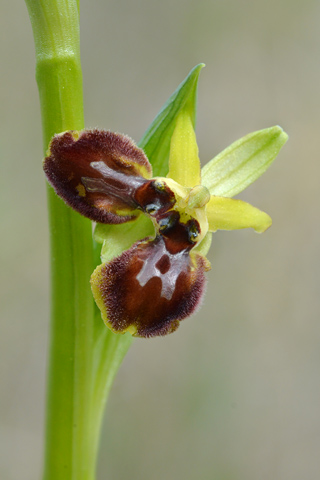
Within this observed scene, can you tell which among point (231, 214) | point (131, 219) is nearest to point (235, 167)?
point (231, 214)

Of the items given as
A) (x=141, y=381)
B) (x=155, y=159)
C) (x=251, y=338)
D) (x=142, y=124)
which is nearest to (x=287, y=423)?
(x=251, y=338)

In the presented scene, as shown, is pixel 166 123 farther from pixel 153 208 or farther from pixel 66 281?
pixel 66 281

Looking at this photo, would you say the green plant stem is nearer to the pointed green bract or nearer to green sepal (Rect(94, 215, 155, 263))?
green sepal (Rect(94, 215, 155, 263))

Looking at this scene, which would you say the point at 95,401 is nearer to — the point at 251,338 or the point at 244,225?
the point at 244,225

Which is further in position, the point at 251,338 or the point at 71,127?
the point at 251,338

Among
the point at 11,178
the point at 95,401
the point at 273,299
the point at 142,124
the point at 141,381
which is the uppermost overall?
the point at 95,401

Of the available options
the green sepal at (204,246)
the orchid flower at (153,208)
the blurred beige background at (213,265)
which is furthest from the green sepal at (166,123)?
the blurred beige background at (213,265)

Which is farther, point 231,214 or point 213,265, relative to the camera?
point 213,265
